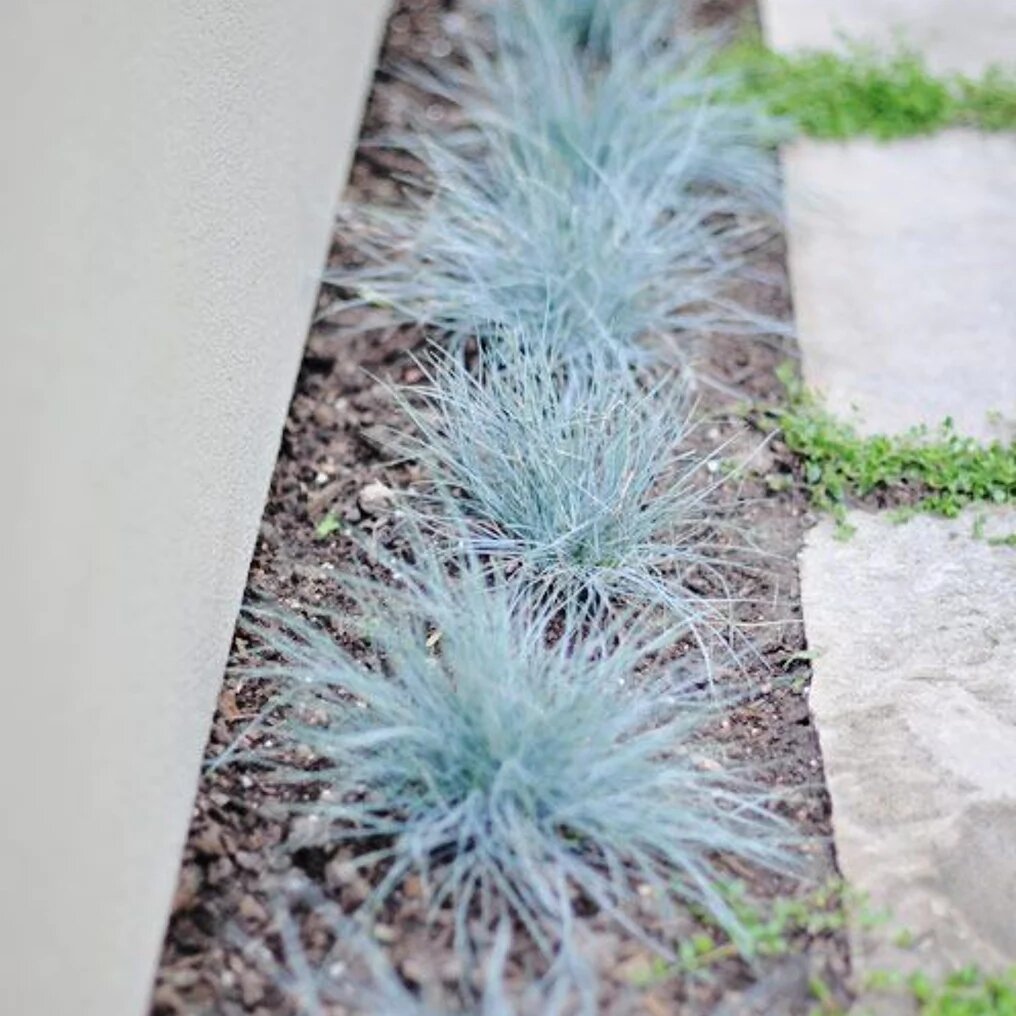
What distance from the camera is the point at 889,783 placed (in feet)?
8.62

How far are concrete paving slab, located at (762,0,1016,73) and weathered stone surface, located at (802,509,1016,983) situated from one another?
1.72 metres

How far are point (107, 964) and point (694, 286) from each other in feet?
6.61

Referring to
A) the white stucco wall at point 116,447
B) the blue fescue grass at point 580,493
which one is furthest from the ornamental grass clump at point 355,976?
the blue fescue grass at point 580,493

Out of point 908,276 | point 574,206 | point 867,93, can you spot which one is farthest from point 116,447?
point 867,93

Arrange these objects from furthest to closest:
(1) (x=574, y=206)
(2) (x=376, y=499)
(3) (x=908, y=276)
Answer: (3) (x=908, y=276) < (1) (x=574, y=206) < (2) (x=376, y=499)

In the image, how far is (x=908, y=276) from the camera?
3717mm

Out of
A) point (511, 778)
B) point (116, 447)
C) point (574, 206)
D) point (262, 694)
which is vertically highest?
point (116, 447)

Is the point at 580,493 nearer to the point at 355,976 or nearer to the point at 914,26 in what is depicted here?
the point at 355,976

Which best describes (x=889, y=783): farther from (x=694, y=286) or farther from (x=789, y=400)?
(x=694, y=286)

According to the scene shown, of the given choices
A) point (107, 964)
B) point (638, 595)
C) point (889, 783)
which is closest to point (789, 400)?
point (638, 595)

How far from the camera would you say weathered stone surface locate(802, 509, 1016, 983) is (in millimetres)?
2428

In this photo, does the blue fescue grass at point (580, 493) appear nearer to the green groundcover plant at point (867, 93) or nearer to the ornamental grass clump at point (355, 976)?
the ornamental grass clump at point (355, 976)

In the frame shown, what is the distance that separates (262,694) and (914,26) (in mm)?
2743

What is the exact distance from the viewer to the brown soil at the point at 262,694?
230cm
